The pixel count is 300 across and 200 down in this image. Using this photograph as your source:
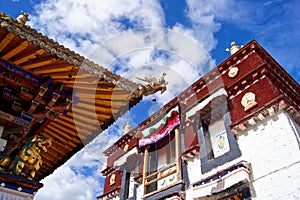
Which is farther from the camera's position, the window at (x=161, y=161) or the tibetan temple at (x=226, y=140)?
the window at (x=161, y=161)

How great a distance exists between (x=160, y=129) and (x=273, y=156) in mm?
4809

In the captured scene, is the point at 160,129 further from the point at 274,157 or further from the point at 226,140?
the point at 274,157

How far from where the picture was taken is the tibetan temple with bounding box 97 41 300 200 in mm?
6297

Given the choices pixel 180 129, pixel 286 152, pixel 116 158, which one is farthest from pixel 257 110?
pixel 116 158

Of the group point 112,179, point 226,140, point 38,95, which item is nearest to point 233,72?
point 226,140

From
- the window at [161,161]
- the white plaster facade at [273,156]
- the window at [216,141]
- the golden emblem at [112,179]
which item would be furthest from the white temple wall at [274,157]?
the golden emblem at [112,179]

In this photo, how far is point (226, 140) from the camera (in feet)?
25.6

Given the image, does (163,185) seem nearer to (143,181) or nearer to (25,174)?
(143,181)

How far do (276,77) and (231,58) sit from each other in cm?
162

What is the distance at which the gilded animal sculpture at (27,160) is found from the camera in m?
3.72

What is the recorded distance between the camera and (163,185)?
9.22 m

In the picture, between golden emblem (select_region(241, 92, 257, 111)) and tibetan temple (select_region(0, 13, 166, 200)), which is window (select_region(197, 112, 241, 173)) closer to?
golden emblem (select_region(241, 92, 257, 111))

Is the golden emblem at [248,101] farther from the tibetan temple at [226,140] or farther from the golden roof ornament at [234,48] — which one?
the golden roof ornament at [234,48]

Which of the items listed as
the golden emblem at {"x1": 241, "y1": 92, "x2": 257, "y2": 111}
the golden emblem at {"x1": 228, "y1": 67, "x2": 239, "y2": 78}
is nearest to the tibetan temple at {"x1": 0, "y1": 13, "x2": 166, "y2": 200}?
the golden emblem at {"x1": 241, "y1": 92, "x2": 257, "y2": 111}
